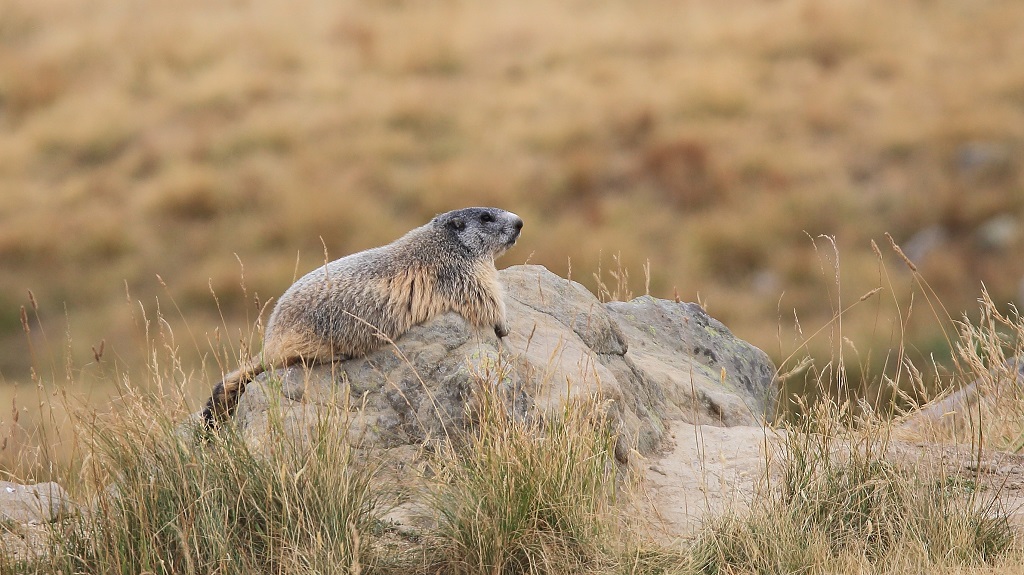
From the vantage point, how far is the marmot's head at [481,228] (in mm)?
6027

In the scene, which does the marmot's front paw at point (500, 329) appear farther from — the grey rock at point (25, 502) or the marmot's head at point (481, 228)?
the grey rock at point (25, 502)

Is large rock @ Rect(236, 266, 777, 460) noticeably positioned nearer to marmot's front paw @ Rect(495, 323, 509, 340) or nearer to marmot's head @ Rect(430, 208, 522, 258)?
marmot's front paw @ Rect(495, 323, 509, 340)

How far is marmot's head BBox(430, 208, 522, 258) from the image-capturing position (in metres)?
6.03

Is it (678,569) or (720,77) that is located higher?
(720,77)

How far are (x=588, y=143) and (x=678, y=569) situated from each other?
12.8m

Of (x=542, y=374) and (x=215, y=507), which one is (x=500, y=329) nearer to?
(x=542, y=374)

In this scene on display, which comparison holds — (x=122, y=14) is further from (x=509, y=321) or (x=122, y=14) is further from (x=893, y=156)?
(x=509, y=321)

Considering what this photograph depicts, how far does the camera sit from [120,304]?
13758 millimetres

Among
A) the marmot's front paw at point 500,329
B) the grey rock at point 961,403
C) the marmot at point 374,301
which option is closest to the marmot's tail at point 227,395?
the marmot at point 374,301

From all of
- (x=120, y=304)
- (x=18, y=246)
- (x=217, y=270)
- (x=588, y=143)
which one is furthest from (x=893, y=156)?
(x=18, y=246)

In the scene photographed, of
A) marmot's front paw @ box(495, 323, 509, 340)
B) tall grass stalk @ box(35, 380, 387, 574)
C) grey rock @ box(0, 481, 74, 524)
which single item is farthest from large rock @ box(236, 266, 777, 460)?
grey rock @ box(0, 481, 74, 524)

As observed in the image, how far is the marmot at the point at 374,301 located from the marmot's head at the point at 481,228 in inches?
0.5

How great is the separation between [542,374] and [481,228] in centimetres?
115

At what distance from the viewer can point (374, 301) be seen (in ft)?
17.6
